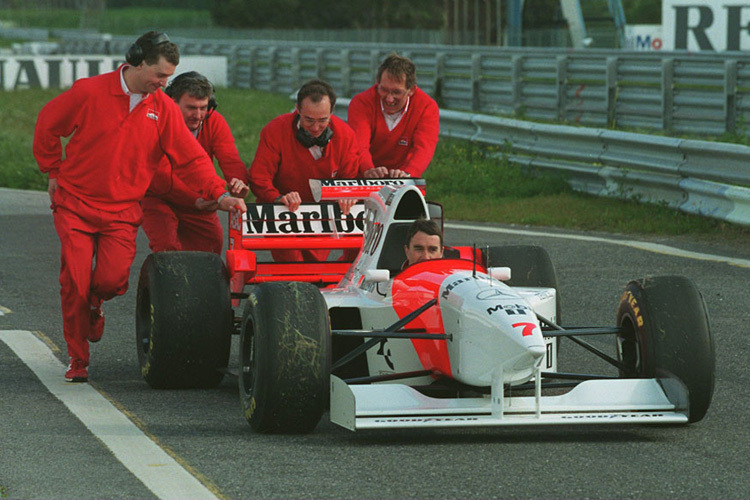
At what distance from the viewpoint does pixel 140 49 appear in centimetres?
834

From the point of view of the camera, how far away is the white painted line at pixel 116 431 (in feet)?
19.9

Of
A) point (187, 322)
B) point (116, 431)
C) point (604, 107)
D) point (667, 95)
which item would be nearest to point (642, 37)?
point (604, 107)

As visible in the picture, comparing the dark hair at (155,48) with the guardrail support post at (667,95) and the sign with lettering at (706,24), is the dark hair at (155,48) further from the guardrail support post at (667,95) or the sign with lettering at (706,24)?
the sign with lettering at (706,24)

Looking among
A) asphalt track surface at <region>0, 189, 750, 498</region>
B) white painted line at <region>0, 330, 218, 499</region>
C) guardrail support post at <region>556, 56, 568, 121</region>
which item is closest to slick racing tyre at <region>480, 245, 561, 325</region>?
asphalt track surface at <region>0, 189, 750, 498</region>

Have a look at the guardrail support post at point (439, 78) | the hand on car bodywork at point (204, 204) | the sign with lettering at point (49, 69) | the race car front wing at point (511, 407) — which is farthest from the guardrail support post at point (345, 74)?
the race car front wing at point (511, 407)

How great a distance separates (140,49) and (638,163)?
9.10 meters

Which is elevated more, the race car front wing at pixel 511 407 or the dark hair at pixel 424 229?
the dark hair at pixel 424 229

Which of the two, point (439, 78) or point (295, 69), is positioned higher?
point (295, 69)

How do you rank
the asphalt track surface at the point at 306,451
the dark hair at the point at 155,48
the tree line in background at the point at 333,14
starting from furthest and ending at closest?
the tree line in background at the point at 333,14 < the dark hair at the point at 155,48 < the asphalt track surface at the point at 306,451

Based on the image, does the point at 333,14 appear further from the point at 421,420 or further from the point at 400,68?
the point at 421,420

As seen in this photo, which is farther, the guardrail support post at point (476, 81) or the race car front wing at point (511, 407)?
the guardrail support post at point (476, 81)

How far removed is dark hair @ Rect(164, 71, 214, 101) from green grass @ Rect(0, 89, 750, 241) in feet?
21.3

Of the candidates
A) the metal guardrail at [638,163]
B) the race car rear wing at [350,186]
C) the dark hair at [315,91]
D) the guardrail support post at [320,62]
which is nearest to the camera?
the race car rear wing at [350,186]

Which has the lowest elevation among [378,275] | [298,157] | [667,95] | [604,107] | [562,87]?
[378,275]
